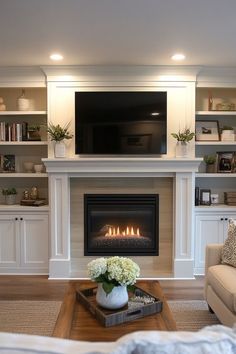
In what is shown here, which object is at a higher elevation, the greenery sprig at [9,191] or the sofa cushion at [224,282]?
the greenery sprig at [9,191]

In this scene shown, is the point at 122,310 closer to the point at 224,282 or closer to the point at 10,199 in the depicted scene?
the point at 224,282

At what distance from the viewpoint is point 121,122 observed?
448 centimetres

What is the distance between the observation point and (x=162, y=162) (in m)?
4.36

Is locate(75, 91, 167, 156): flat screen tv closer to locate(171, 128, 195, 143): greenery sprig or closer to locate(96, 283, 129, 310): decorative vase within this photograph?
locate(171, 128, 195, 143): greenery sprig

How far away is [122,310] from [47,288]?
2.11 meters

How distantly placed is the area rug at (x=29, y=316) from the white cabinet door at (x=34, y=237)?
3.00 ft

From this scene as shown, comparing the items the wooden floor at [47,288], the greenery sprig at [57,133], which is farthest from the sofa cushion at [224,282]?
the greenery sprig at [57,133]

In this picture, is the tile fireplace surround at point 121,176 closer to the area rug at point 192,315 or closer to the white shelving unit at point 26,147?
the white shelving unit at point 26,147

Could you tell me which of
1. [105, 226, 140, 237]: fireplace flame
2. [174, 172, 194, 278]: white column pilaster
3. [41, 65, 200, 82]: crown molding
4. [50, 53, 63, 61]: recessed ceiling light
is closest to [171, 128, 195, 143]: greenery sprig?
[174, 172, 194, 278]: white column pilaster

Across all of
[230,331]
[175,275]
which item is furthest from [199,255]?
[230,331]

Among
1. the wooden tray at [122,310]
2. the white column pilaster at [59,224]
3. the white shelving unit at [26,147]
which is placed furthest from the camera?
the white shelving unit at [26,147]

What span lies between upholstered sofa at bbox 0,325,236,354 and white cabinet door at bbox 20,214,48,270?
3701mm

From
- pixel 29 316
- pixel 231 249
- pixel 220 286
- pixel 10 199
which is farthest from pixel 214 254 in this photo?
pixel 10 199

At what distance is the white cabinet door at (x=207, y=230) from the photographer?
4551 mm
